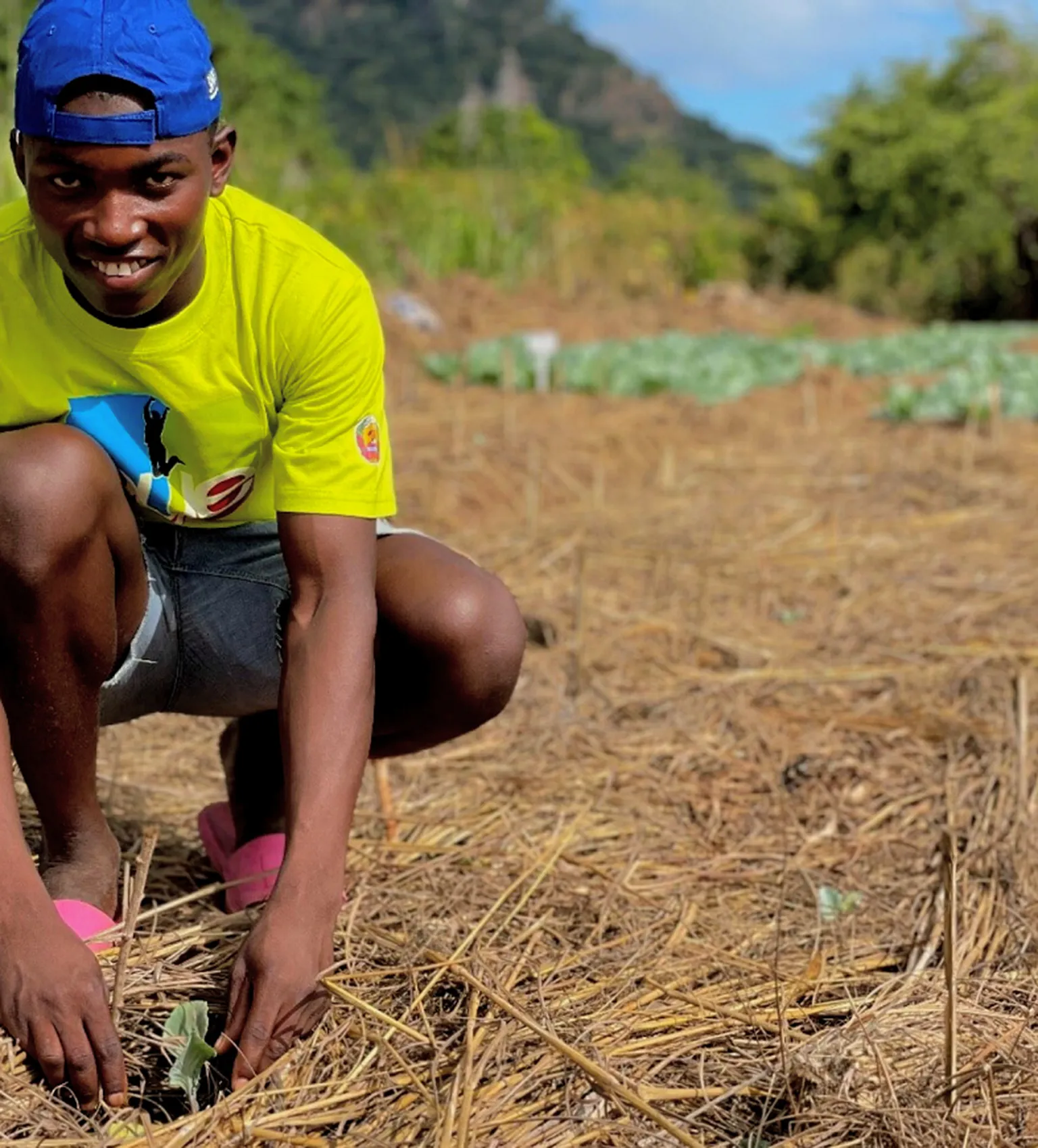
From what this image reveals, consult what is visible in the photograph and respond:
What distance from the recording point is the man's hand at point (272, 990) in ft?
4.46

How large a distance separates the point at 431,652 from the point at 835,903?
75 centimetres

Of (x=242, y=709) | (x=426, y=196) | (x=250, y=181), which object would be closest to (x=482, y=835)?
(x=242, y=709)

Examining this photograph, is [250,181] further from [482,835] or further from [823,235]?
[823,235]

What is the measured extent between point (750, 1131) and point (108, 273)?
115 cm

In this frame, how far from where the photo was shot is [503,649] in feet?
5.78

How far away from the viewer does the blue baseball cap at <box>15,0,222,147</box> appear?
137cm

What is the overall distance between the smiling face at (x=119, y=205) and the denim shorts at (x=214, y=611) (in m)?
0.38

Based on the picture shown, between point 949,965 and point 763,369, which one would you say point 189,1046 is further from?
point 763,369

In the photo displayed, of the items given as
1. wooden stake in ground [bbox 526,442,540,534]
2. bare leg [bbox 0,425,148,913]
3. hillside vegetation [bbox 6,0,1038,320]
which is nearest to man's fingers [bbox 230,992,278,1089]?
bare leg [bbox 0,425,148,913]

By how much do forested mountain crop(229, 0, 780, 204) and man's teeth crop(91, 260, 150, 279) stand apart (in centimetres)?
4918

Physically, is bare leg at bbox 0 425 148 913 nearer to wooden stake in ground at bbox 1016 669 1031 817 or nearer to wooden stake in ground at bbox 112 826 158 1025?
wooden stake in ground at bbox 112 826 158 1025

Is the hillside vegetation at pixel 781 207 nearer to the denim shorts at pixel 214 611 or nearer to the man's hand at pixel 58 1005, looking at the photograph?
the denim shorts at pixel 214 611

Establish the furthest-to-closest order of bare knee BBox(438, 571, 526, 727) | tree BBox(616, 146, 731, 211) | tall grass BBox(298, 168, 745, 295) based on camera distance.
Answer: tree BBox(616, 146, 731, 211)
tall grass BBox(298, 168, 745, 295)
bare knee BBox(438, 571, 526, 727)

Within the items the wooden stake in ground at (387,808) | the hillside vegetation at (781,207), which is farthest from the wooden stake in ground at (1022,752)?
the hillside vegetation at (781,207)
